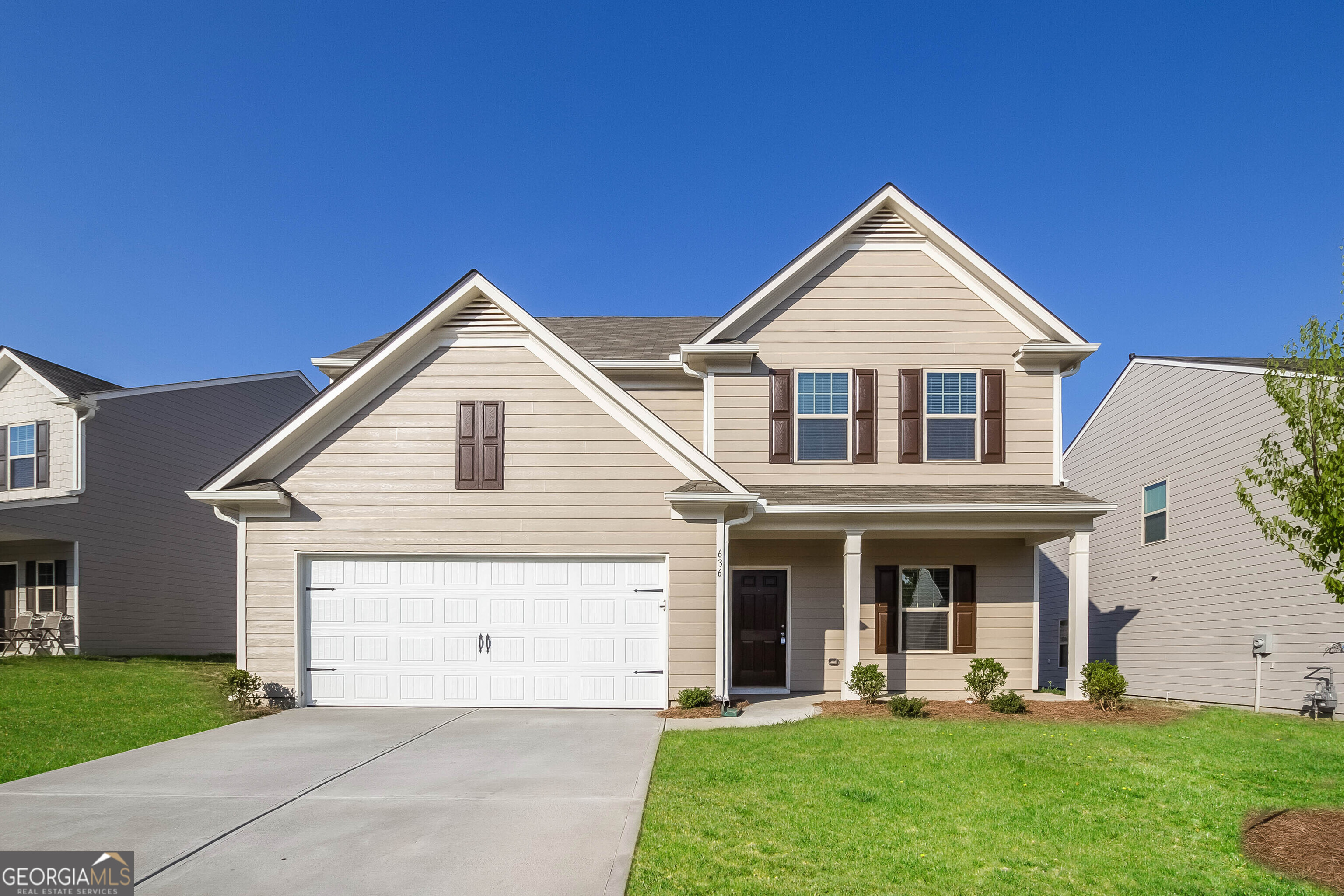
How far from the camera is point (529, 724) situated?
11.6 m

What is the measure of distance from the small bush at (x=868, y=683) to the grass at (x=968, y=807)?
2.07 meters

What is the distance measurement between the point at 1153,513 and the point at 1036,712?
8.25 metres

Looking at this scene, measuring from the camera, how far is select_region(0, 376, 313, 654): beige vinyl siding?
786 inches

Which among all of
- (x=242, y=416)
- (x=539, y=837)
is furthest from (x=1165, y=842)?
(x=242, y=416)

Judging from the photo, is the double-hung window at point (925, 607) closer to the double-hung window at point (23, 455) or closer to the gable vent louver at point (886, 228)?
the gable vent louver at point (886, 228)

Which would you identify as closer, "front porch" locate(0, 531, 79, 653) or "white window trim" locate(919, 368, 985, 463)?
"white window trim" locate(919, 368, 985, 463)

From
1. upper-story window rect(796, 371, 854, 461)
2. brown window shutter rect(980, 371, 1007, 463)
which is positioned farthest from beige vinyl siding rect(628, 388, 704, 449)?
brown window shutter rect(980, 371, 1007, 463)

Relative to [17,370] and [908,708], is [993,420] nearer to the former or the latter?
[908,708]

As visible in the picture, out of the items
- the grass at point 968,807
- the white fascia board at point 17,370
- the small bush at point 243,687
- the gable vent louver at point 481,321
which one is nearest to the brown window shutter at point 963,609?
the grass at point 968,807

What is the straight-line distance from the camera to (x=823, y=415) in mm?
15203

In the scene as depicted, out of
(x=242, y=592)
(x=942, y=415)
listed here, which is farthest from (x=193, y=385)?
(x=942, y=415)

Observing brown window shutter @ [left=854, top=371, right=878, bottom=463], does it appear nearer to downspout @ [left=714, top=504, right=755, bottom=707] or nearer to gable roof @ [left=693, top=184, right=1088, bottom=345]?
gable roof @ [left=693, top=184, right=1088, bottom=345]

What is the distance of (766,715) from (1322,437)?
294 inches

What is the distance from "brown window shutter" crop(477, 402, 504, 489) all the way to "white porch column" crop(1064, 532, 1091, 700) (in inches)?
340
